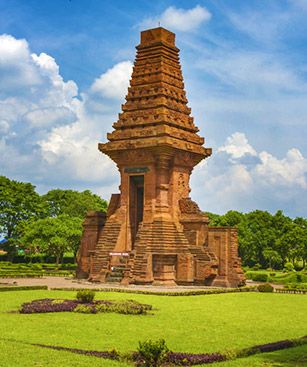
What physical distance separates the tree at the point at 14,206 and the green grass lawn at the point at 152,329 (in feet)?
139

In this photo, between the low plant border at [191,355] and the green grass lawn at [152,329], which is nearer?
the low plant border at [191,355]

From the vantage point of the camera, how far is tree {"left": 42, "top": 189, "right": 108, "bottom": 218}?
3145 inches

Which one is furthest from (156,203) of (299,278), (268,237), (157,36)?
(268,237)

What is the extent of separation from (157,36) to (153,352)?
36.8 m

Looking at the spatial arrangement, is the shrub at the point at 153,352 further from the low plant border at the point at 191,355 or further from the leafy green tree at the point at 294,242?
the leafy green tree at the point at 294,242

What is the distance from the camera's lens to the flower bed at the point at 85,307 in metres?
22.1

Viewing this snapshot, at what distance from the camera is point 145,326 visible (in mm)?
18797

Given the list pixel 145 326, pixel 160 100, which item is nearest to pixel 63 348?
pixel 145 326

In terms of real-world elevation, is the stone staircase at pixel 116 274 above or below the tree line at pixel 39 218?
below

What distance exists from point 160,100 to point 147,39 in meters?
6.02

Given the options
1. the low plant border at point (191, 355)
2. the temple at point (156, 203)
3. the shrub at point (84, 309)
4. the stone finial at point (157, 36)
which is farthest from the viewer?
the stone finial at point (157, 36)

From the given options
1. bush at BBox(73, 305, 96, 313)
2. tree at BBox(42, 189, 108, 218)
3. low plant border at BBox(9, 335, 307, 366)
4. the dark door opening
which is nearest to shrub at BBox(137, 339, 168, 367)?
low plant border at BBox(9, 335, 307, 366)

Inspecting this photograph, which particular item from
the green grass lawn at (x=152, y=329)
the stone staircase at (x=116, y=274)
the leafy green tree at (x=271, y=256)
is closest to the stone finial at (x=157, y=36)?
the stone staircase at (x=116, y=274)

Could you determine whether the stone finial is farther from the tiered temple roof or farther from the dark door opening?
the dark door opening
